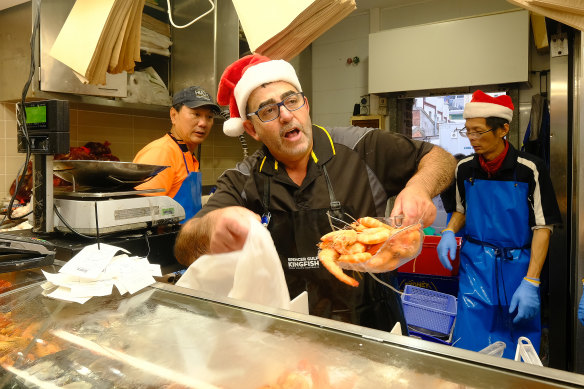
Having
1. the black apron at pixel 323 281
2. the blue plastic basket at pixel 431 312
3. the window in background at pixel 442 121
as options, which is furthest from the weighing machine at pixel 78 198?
the window in background at pixel 442 121

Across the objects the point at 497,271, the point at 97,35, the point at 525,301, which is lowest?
the point at 525,301

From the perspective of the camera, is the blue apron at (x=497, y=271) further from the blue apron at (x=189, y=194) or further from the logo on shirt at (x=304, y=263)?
the blue apron at (x=189, y=194)

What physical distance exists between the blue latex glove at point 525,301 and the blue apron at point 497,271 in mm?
136

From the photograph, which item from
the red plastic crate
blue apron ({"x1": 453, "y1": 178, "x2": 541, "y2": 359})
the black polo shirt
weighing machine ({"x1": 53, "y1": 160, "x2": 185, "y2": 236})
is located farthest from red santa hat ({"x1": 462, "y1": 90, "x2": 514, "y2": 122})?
weighing machine ({"x1": 53, "y1": 160, "x2": 185, "y2": 236})

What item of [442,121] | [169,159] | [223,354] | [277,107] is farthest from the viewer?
→ [442,121]

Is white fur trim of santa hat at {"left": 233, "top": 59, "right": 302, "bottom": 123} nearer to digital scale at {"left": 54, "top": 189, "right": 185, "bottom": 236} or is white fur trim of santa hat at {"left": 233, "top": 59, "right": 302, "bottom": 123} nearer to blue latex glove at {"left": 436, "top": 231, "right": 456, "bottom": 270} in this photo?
digital scale at {"left": 54, "top": 189, "right": 185, "bottom": 236}

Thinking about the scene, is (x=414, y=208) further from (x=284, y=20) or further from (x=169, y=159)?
(x=169, y=159)

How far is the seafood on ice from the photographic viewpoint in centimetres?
121

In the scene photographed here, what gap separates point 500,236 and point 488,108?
Answer: 928 mm

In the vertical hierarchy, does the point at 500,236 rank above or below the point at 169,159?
below

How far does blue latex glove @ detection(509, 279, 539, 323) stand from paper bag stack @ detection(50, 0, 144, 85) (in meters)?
2.69

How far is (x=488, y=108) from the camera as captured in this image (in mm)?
2924

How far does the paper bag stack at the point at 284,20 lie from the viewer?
1.25m

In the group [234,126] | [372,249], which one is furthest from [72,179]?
[372,249]
